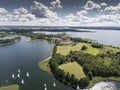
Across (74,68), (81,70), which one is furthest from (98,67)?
(74,68)

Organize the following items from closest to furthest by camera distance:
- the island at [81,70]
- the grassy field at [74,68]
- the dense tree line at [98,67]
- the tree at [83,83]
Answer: the tree at [83,83] < the island at [81,70] < the dense tree line at [98,67] < the grassy field at [74,68]

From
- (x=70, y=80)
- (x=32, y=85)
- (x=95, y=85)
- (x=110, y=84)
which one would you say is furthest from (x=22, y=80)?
(x=110, y=84)

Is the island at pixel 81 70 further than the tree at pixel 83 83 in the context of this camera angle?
Yes

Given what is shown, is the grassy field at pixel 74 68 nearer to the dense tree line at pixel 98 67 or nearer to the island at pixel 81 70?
the island at pixel 81 70

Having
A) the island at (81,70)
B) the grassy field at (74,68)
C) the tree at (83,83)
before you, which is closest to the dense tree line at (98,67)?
the island at (81,70)

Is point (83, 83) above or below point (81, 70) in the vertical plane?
above

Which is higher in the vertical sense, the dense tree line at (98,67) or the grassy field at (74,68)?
the dense tree line at (98,67)

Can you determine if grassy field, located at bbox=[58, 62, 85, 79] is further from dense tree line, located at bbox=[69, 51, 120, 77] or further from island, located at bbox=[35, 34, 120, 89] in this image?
dense tree line, located at bbox=[69, 51, 120, 77]

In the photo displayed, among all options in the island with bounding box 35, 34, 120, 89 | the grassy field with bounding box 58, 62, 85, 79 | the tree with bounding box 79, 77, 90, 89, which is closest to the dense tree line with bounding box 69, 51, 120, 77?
the island with bounding box 35, 34, 120, 89

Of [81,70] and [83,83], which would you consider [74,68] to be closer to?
[81,70]
